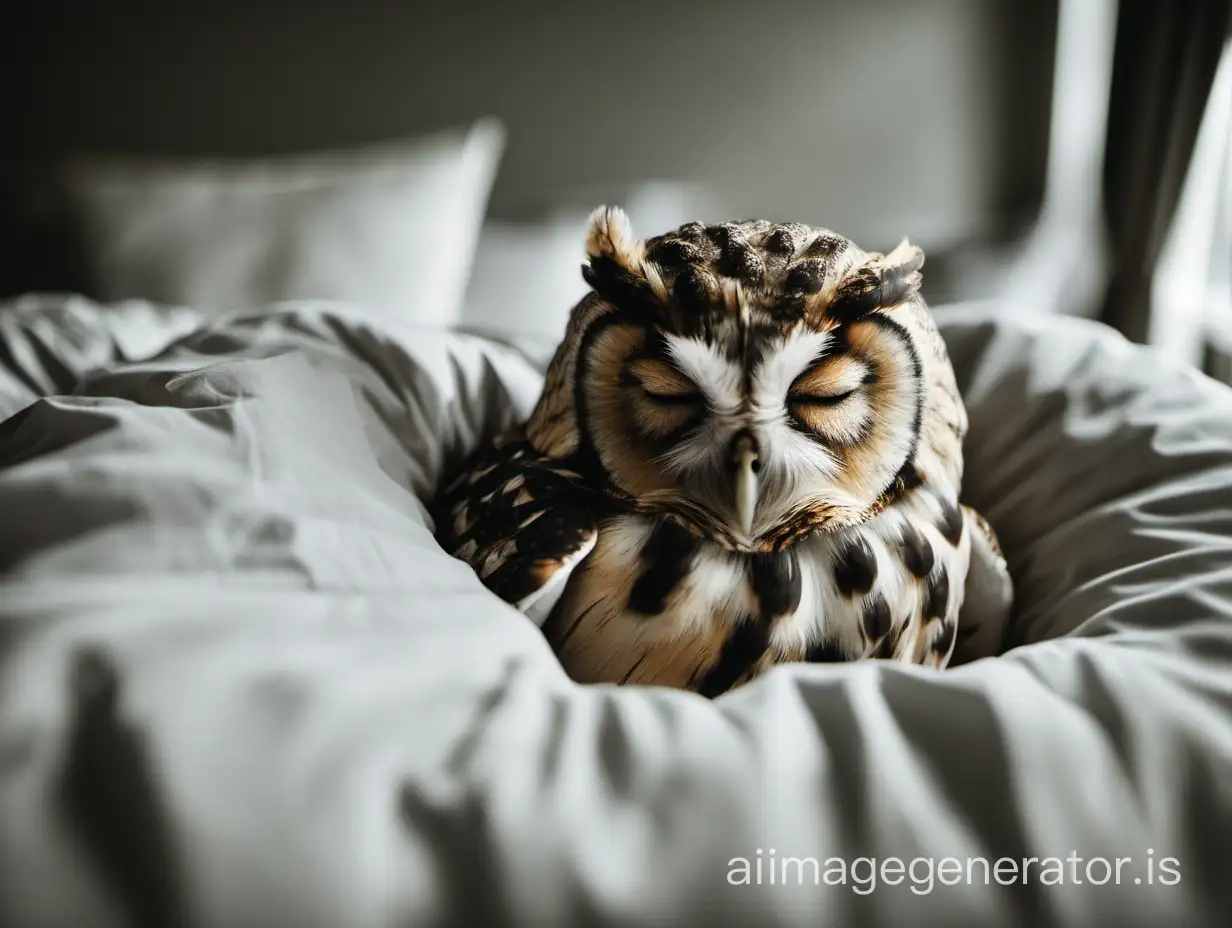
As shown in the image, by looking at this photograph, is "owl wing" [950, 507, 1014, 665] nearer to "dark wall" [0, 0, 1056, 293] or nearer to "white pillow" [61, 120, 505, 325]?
"white pillow" [61, 120, 505, 325]

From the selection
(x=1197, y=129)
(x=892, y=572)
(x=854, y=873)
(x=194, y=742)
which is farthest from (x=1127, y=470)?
(x=1197, y=129)

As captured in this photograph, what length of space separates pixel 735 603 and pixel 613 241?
0.22 meters

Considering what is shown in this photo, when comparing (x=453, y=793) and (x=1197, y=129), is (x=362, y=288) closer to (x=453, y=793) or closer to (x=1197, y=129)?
(x=453, y=793)

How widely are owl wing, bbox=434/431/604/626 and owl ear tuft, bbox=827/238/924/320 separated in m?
0.19

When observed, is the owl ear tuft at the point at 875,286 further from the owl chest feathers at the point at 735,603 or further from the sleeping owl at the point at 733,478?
the owl chest feathers at the point at 735,603

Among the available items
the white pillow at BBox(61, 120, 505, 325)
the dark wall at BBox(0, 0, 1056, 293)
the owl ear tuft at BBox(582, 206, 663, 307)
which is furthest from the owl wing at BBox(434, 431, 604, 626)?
the dark wall at BBox(0, 0, 1056, 293)

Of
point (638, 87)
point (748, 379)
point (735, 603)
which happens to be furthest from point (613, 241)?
point (638, 87)

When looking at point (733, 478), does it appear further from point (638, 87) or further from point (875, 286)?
point (638, 87)

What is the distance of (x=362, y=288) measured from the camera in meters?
1.36

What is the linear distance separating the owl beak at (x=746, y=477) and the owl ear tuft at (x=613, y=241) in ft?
0.39

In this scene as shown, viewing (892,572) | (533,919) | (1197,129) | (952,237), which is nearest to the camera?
(533,919)

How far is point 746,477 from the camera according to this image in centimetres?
47

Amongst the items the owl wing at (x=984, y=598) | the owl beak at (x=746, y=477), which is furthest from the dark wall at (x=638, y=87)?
the owl beak at (x=746, y=477)

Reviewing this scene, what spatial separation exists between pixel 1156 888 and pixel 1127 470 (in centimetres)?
35
